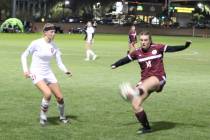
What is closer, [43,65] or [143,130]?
[143,130]

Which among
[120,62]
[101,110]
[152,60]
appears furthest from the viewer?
[101,110]

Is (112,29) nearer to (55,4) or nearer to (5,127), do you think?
(55,4)

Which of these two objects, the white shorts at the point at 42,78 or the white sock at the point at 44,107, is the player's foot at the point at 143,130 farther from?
the white shorts at the point at 42,78

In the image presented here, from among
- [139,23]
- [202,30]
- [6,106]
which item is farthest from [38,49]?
[139,23]

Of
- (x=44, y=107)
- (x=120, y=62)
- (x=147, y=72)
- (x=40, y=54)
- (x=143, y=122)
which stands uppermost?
(x=40, y=54)

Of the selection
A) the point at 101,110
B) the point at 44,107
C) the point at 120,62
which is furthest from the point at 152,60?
the point at 101,110

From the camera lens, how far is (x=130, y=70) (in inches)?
1011

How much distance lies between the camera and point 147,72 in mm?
11219

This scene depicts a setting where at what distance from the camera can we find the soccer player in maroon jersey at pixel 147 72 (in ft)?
36.0

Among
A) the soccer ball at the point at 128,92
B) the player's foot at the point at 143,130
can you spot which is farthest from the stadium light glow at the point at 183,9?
the soccer ball at the point at 128,92

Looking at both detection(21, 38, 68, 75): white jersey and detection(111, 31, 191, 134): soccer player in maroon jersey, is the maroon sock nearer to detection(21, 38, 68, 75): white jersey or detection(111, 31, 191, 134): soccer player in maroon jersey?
detection(111, 31, 191, 134): soccer player in maroon jersey

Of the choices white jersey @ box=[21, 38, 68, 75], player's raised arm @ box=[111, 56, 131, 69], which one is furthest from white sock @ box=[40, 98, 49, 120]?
player's raised arm @ box=[111, 56, 131, 69]

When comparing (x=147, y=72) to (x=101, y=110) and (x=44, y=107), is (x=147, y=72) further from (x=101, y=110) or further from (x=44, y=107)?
(x=101, y=110)

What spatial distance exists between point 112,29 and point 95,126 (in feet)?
258
